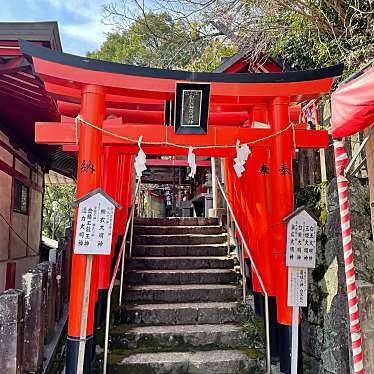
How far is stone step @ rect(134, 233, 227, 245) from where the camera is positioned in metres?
7.02

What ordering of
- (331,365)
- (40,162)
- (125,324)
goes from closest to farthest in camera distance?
(331,365)
(125,324)
(40,162)

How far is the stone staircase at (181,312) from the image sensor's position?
4.27m

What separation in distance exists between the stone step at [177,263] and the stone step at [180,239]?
0.67 metres

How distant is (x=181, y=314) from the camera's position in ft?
16.7

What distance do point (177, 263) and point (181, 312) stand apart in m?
1.33

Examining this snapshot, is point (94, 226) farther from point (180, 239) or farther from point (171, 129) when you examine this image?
point (180, 239)

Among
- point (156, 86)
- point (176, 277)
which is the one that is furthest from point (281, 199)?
point (176, 277)

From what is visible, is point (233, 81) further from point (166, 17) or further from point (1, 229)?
point (166, 17)

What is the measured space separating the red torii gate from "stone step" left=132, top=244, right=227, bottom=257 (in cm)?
178

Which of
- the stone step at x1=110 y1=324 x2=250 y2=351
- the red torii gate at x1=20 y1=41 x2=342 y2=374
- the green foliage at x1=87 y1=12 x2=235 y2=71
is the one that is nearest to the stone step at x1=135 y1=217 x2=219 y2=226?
the red torii gate at x1=20 y1=41 x2=342 y2=374

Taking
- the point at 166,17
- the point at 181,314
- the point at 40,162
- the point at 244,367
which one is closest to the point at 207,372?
the point at 244,367

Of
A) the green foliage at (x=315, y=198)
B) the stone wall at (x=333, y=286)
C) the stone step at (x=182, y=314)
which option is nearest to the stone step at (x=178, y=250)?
the stone step at (x=182, y=314)

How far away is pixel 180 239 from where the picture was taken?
7098 mm

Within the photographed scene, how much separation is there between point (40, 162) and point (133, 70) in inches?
269
